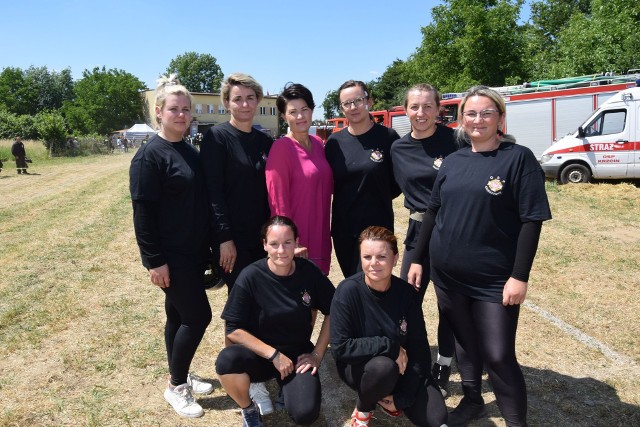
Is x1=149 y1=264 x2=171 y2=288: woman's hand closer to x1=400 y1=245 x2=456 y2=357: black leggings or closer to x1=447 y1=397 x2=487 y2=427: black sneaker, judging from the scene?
x1=400 y1=245 x2=456 y2=357: black leggings

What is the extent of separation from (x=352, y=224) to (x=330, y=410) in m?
1.25

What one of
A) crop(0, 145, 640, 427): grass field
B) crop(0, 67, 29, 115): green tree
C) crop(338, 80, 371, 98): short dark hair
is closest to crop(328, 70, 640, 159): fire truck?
crop(0, 145, 640, 427): grass field

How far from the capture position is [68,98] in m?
97.0

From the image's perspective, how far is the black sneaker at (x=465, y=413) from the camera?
2992 mm

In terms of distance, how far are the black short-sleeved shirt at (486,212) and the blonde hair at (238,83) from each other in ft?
4.35

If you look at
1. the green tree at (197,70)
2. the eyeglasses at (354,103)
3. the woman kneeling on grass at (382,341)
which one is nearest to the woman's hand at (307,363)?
the woman kneeling on grass at (382,341)

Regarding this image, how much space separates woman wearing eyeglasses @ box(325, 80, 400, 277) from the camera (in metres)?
3.24

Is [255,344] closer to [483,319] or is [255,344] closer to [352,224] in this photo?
[352,224]

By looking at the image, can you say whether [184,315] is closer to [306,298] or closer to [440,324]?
[306,298]

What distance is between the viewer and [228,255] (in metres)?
3.09

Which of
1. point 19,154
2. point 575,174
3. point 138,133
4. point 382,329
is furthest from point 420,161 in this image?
point 138,133

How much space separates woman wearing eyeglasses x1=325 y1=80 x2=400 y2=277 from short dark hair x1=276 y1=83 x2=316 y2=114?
23 centimetres

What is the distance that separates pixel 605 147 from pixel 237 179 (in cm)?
1217

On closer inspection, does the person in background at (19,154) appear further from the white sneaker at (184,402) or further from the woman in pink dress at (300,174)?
the woman in pink dress at (300,174)
